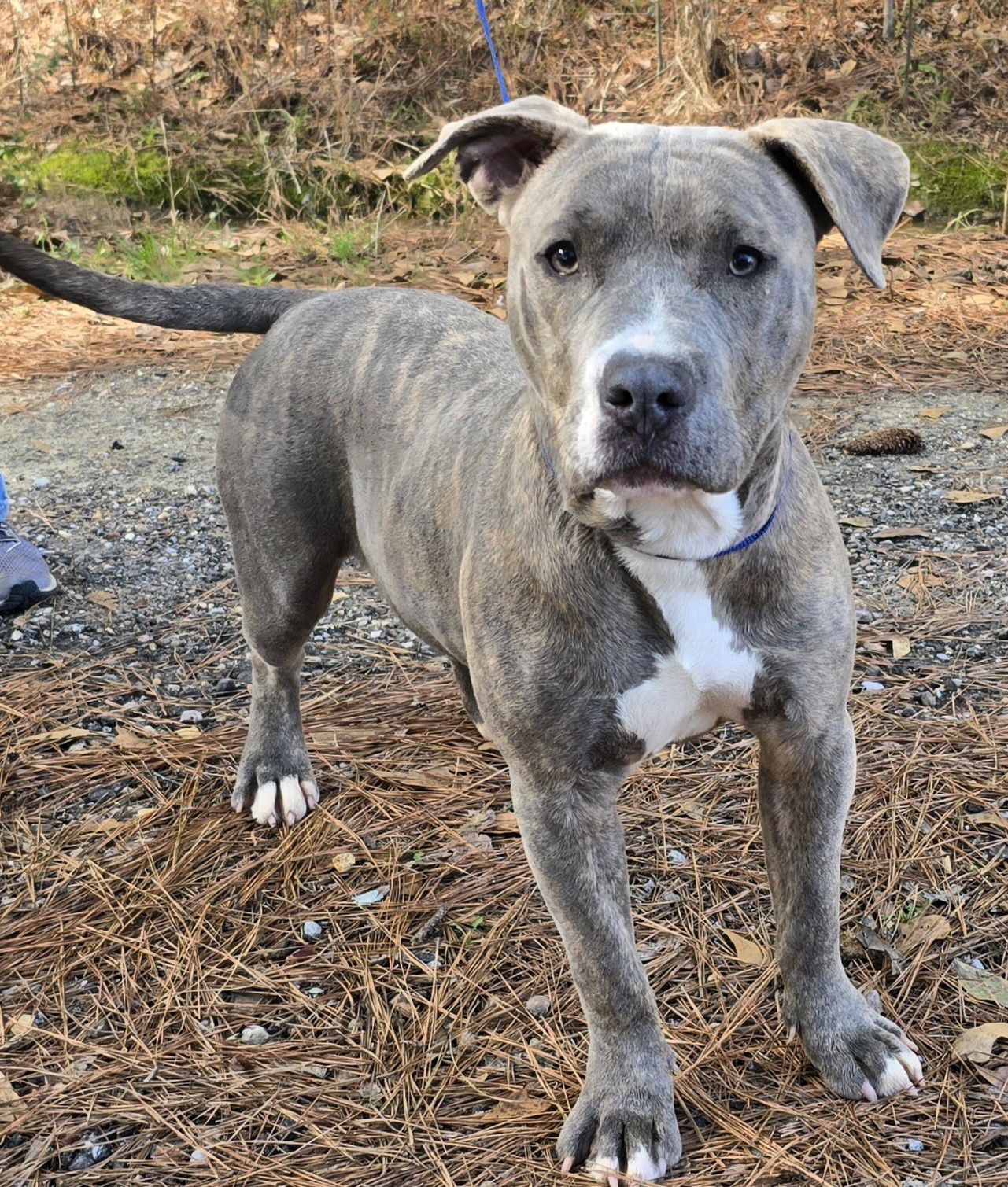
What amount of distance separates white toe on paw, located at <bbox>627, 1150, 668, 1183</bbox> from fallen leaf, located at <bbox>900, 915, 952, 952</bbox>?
885 mm

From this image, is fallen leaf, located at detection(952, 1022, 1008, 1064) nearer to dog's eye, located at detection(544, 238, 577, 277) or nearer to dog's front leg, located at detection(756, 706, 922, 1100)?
dog's front leg, located at detection(756, 706, 922, 1100)

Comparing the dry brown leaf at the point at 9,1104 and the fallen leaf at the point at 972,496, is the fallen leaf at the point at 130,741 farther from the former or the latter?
the fallen leaf at the point at 972,496

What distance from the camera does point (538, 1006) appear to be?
3154mm

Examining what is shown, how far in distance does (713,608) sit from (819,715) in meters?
0.34

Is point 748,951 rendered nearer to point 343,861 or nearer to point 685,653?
point 685,653

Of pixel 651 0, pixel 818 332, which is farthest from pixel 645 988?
pixel 651 0

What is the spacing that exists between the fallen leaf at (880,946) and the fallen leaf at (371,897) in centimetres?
127

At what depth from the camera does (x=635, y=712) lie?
2605mm

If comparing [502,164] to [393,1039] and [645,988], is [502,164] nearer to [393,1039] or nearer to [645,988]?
[645,988]

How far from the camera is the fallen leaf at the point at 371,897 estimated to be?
3.58 m

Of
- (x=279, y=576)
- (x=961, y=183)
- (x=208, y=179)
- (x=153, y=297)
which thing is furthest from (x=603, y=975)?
Result: (x=208, y=179)

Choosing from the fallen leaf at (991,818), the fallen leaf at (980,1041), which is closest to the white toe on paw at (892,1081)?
the fallen leaf at (980,1041)

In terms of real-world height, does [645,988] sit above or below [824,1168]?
above

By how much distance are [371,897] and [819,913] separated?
4.23 feet
